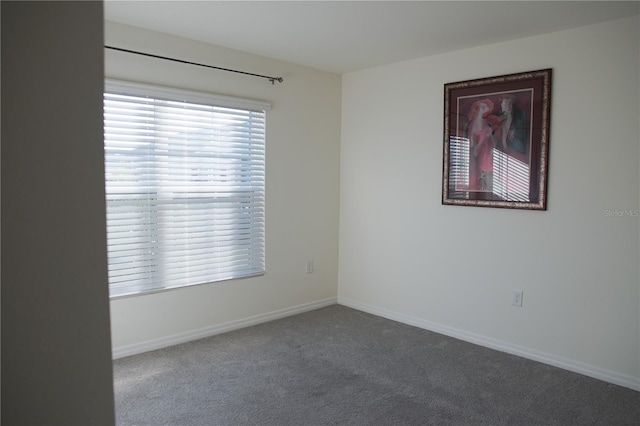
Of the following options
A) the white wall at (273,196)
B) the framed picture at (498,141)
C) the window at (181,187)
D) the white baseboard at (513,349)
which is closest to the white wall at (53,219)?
the window at (181,187)

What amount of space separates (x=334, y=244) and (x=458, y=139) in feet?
5.53

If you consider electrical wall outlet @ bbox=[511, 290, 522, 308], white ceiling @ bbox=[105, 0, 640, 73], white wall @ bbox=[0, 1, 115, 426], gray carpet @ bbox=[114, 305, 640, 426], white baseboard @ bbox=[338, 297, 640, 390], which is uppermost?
white ceiling @ bbox=[105, 0, 640, 73]


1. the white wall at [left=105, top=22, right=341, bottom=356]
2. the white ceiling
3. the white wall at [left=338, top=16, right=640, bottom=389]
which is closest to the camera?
the white ceiling

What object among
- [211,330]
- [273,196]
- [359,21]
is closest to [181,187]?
[273,196]

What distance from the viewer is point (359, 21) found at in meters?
2.97

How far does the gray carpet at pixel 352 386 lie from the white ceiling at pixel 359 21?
2.35m

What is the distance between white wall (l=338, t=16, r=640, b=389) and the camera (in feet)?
9.43

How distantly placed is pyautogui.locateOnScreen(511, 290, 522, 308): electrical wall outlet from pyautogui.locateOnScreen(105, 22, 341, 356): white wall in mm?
1834

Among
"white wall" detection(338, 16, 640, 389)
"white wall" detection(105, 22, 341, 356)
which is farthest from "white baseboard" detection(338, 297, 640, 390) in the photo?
"white wall" detection(105, 22, 341, 356)

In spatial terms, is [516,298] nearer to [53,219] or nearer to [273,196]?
[273,196]

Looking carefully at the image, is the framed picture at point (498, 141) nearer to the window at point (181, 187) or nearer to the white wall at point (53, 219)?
the window at point (181, 187)

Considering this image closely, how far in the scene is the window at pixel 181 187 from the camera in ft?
10.3

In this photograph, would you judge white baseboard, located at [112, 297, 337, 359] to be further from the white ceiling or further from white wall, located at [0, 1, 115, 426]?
white wall, located at [0, 1, 115, 426]

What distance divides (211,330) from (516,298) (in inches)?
96.2
